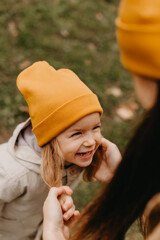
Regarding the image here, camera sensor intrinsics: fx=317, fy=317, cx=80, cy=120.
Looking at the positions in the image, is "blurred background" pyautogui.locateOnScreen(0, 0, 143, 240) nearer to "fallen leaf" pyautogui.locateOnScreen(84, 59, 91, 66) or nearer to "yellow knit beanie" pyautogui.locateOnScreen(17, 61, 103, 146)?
A: "fallen leaf" pyautogui.locateOnScreen(84, 59, 91, 66)

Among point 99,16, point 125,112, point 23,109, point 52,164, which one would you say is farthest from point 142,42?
point 99,16

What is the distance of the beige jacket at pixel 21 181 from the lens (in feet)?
6.48

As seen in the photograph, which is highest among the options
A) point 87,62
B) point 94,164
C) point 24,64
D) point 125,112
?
point 94,164

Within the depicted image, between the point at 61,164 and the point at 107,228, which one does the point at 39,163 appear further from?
the point at 107,228

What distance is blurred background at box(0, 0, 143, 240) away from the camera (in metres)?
3.50

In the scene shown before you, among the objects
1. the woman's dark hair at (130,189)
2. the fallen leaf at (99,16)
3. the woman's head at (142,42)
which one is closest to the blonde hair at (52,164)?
the woman's dark hair at (130,189)

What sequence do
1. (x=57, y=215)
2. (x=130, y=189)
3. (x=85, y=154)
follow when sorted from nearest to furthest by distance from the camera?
(x=130, y=189) → (x=57, y=215) → (x=85, y=154)

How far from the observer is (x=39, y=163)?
79.4 inches

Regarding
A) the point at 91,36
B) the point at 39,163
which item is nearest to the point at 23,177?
the point at 39,163

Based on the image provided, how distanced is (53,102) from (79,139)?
27 centimetres

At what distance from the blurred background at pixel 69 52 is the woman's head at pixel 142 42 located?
2.07 m

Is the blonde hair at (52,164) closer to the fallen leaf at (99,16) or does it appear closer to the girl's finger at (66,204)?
the girl's finger at (66,204)

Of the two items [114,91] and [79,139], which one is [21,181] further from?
[114,91]

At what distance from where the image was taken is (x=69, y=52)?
4094 mm
